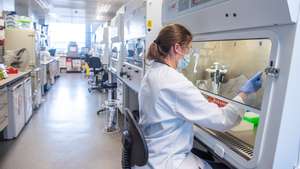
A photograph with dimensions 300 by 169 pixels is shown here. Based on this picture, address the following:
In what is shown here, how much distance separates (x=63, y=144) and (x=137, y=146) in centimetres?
225

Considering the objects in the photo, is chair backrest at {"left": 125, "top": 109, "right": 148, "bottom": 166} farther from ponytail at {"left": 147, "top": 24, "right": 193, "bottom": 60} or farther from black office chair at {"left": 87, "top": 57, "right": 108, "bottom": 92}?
black office chair at {"left": 87, "top": 57, "right": 108, "bottom": 92}

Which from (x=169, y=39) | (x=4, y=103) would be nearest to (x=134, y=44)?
(x=4, y=103)

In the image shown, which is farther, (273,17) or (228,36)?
(228,36)

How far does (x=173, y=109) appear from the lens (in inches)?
47.9

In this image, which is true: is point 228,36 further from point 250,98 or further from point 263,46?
point 250,98

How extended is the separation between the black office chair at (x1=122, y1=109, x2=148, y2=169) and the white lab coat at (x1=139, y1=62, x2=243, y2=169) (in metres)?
0.07

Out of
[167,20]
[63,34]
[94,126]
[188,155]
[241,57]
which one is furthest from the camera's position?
[63,34]

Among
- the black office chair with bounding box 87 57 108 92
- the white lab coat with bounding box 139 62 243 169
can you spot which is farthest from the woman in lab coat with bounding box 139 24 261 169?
the black office chair with bounding box 87 57 108 92

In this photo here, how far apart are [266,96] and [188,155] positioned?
54 cm

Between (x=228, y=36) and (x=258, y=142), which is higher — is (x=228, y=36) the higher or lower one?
the higher one

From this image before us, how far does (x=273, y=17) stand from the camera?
905mm

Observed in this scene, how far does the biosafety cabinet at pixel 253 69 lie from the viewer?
878 mm

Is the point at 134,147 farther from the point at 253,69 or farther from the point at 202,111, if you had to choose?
the point at 253,69

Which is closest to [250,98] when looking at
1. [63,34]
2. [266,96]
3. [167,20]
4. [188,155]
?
[266,96]
